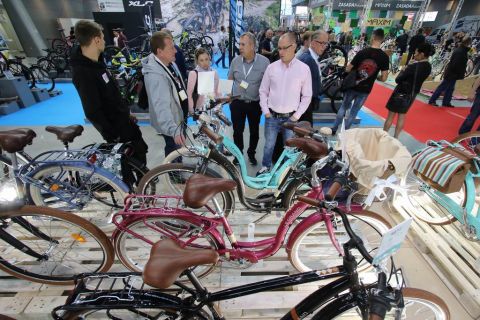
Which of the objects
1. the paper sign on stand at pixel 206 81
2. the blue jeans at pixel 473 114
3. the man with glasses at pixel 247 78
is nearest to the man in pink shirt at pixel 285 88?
the man with glasses at pixel 247 78

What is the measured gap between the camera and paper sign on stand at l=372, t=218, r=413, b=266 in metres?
0.87

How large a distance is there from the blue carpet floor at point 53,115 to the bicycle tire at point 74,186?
331 cm

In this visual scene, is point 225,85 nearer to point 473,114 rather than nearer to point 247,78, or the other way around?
point 247,78

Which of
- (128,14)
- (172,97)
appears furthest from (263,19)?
(172,97)

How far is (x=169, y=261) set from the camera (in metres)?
1.02

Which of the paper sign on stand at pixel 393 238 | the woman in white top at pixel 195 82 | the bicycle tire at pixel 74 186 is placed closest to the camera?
the paper sign on stand at pixel 393 238

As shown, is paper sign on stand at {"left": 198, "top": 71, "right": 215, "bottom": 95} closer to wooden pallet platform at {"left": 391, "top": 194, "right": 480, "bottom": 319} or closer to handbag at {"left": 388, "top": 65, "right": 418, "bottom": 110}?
wooden pallet platform at {"left": 391, "top": 194, "right": 480, "bottom": 319}

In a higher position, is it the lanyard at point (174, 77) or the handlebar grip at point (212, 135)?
the lanyard at point (174, 77)

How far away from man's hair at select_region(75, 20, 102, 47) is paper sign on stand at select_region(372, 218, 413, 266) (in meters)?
Result: 2.41

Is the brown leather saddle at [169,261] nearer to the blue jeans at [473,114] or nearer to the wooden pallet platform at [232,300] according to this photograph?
the wooden pallet platform at [232,300]

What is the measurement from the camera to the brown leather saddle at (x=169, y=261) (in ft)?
3.27

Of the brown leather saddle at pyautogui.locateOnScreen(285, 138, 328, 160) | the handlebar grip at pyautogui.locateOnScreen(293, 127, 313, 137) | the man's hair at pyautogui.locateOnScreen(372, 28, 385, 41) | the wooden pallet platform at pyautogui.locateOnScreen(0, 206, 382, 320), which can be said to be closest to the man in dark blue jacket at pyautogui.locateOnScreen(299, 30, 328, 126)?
the man's hair at pyautogui.locateOnScreen(372, 28, 385, 41)

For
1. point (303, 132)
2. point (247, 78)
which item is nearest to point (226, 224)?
point (303, 132)

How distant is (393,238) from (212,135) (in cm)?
142
